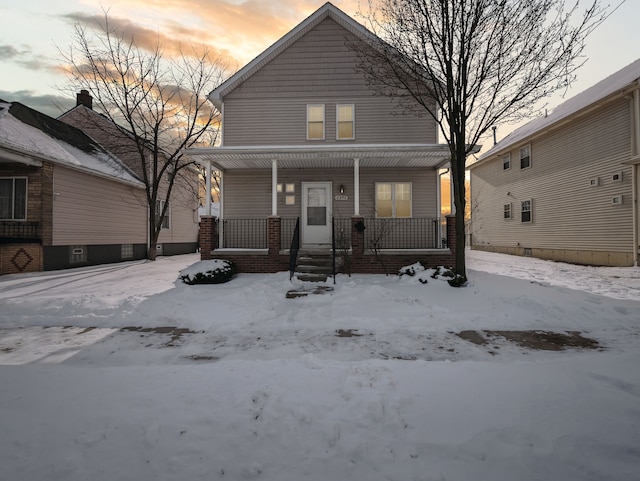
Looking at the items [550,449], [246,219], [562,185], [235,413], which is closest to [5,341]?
[235,413]

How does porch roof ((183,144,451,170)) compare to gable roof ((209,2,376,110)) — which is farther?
gable roof ((209,2,376,110))

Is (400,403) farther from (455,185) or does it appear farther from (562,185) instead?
(562,185)

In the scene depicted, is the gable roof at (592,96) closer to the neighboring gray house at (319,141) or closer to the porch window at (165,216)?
the neighboring gray house at (319,141)

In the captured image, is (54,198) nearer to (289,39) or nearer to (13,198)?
(13,198)

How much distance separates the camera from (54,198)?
12.4 meters

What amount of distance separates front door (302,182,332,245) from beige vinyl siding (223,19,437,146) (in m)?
1.90

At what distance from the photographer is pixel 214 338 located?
4.81 meters

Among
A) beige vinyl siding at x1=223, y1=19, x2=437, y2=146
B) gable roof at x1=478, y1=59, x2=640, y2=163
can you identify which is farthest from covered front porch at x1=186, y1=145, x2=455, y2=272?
gable roof at x1=478, y1=59, x2=640, y2=163

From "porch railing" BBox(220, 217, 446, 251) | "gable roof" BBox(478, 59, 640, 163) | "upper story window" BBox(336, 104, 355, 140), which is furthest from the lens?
"upper story window" BBox(336, 104, 355, 140)

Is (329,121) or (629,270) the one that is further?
(329,121)

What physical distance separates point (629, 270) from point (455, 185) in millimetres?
→ 7125

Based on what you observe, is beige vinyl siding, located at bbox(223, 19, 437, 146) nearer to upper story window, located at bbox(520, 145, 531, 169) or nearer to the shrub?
the shrub

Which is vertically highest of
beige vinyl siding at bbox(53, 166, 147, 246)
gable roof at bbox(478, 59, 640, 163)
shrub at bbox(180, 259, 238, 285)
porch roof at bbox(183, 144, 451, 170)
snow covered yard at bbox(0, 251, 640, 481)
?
gable roof at bbox(478, 59, 640, 163)

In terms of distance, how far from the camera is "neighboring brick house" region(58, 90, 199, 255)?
59.0 ft
